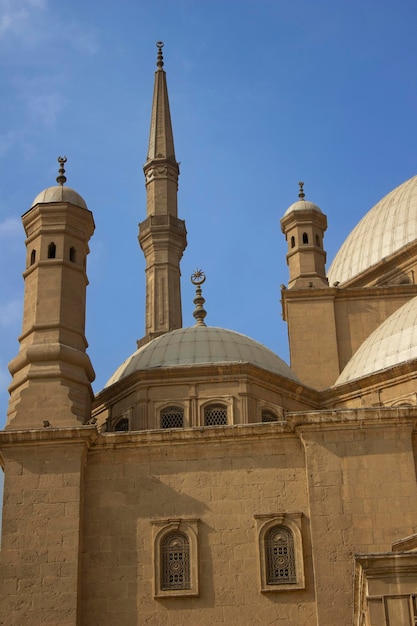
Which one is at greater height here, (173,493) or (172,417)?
(172,417)

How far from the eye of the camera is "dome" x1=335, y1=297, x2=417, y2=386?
1973cm

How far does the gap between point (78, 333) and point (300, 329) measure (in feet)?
21.9

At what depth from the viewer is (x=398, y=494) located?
15570 mm

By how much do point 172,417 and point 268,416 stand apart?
1.67 metres

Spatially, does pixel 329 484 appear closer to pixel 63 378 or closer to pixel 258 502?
pixel 258 502

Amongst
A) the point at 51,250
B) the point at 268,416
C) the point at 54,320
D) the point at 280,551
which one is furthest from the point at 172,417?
the point at 280,551

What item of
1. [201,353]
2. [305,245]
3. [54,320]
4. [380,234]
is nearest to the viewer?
[54,320]

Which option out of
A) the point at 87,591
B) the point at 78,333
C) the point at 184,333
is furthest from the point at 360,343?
the point at 87,591

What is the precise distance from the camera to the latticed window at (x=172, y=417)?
734 inches

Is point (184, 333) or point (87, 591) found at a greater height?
point (184, 333)

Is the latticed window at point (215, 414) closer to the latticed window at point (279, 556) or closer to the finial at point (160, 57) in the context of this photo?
the latticed window at point (279, 556)

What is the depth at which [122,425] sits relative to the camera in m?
19.1

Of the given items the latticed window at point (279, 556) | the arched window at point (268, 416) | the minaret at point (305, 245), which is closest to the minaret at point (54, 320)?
the arched window at point (268, 416)

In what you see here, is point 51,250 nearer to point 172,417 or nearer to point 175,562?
point 172,417
